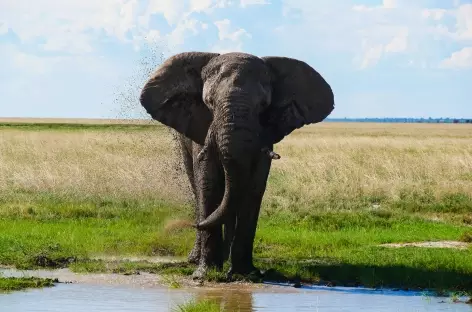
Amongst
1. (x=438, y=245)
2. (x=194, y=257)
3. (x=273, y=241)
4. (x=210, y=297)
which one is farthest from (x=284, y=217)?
(x=210, y=297)

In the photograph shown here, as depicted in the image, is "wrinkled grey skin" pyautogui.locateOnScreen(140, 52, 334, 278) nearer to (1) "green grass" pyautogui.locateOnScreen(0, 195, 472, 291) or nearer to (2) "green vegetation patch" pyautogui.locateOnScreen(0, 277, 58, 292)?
(1) "green grass" pyautogui.locateOnScreen(0, 195, 472, 291)

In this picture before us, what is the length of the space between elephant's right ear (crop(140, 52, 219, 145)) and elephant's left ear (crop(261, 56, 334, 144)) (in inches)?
32.9

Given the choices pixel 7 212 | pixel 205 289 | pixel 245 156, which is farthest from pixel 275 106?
pixel 7 212

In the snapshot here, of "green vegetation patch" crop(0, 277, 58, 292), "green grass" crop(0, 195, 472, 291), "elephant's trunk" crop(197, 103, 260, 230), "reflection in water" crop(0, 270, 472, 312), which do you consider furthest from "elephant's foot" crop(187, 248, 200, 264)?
"green vegetation patch" crop(0, 277, 58, 292)

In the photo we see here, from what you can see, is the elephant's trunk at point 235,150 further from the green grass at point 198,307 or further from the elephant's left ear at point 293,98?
the green grass at point 198,307

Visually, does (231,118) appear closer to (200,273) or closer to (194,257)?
(200,273)

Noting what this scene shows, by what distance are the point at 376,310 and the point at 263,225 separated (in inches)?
323

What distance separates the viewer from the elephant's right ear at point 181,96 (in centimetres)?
1412

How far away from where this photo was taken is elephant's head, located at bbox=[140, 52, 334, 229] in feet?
40.6

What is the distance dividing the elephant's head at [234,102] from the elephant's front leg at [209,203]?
0.29 meters

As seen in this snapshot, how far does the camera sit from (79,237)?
1700cm

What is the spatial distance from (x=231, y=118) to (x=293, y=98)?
7.09 feet

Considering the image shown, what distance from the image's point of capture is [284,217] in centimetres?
2027

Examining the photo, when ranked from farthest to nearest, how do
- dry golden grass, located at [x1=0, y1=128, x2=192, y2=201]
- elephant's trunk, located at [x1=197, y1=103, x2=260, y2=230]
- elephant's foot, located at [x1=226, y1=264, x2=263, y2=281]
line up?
1. dry golden grass, located at [x1=0, y1=128, x2=192, y2=201]
2. elephant's foot, located at [x1=226, y1=264, x2=263, y2=281]
3. elephant's trunk, located at [x1=197, y1=103, x2=260, y2=230]
